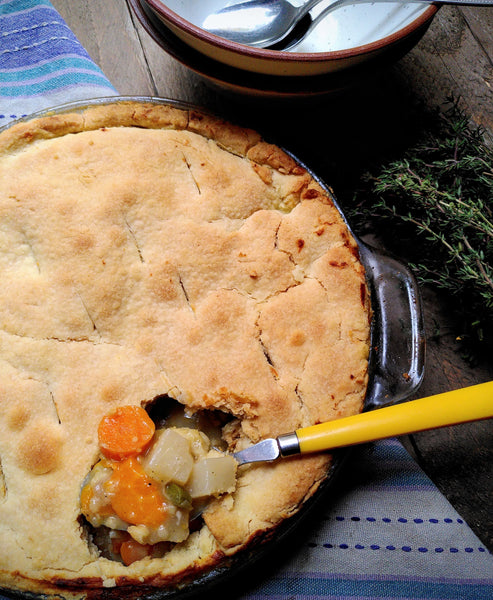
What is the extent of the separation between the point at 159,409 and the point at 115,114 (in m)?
0.99

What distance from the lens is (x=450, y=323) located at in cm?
203

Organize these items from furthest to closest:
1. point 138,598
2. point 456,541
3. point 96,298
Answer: point 456,541 < point 96,298 < point 138,598

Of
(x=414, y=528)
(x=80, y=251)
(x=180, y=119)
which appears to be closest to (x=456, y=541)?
(x=414, y=528)

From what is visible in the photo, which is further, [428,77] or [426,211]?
[428,77]

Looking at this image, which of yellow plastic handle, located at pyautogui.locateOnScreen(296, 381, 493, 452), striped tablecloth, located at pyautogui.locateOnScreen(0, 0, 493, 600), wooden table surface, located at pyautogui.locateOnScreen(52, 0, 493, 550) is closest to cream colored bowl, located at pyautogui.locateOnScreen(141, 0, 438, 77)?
wooden table surface, located at pyautogui.locateOnScreen(52, 0, 493, 550)

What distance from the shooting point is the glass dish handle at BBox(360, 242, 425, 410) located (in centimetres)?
173

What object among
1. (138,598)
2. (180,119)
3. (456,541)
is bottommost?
(456,541)

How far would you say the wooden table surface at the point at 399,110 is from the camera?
1943 millimetres

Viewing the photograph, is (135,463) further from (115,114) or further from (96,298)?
(115,114)

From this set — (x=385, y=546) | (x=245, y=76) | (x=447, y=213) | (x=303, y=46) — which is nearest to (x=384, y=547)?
(x=385, y=546)

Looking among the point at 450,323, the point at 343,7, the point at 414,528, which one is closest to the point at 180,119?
the point at 343,7

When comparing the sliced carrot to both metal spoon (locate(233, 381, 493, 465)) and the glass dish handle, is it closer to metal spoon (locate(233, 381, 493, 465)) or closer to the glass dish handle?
metal spoon (locate(233, 381, 493, 465))

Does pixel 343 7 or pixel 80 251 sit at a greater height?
pixel 343 7

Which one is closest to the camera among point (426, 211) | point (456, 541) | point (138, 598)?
point (138, 598)
